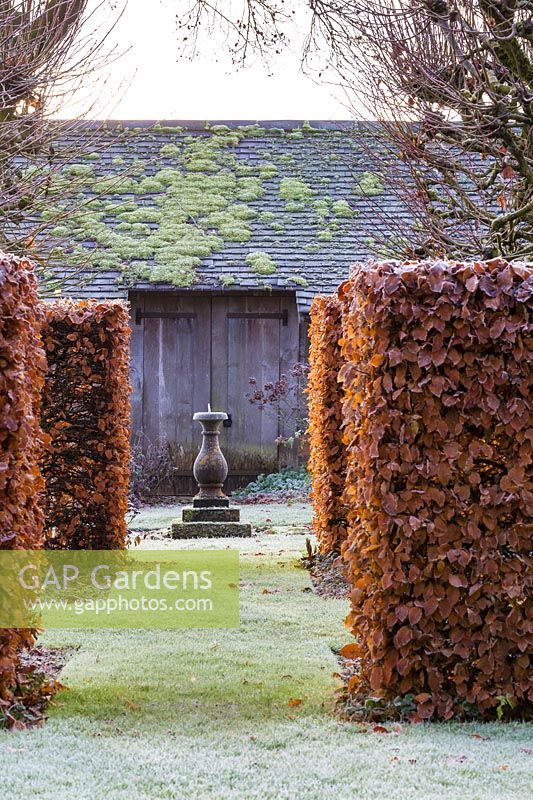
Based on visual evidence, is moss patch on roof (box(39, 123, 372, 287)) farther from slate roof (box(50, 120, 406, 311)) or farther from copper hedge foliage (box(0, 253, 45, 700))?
copper hedge foliage (box(0, 253, 45, 700))

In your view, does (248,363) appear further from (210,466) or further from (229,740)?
(229,740)

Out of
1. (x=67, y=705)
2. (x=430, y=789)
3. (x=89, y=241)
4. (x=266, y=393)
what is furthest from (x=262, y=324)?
(x=430, y=789)

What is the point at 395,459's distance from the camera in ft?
17.1

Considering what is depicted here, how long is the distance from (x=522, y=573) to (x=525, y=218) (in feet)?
13.7

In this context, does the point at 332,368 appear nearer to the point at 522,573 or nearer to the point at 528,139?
the point at 528,139

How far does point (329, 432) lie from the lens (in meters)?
9.67

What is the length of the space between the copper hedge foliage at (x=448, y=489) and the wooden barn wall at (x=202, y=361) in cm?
1146

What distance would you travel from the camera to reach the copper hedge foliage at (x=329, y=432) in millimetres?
9625

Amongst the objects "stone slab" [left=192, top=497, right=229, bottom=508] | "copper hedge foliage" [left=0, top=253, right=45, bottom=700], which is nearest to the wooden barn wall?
"stone slab" [left=192, top=497, right=229, bottom=508]

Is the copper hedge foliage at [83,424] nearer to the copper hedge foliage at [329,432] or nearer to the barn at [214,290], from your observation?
the copper hedge foliage at [329,432]

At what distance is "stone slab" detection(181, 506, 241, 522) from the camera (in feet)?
41.2

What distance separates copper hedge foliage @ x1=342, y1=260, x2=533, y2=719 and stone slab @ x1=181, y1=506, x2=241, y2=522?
7.39 m

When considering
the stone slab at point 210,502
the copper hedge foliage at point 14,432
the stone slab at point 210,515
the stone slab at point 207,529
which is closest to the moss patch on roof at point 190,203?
the stone slab at point 210,502

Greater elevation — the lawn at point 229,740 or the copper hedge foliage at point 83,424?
the copper hedge foliage at point 83,424
